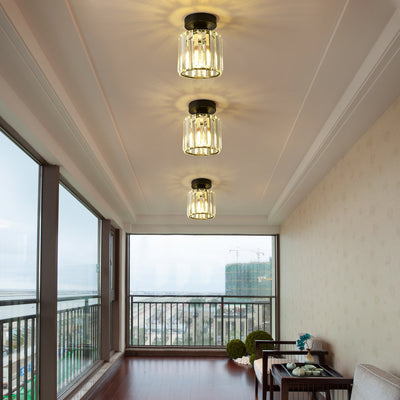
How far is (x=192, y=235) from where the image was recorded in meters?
9.27

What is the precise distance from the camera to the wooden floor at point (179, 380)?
5742mm

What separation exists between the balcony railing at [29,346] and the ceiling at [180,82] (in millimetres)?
1189

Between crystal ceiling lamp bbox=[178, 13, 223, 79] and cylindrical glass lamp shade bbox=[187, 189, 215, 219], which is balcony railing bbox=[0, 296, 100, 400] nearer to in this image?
cylindrical glass lamp shade bbox=[187, 189, 215, 219]

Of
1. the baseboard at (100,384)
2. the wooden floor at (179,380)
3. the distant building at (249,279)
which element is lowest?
the wooden floor at (179,380)

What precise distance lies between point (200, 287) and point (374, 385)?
611cm

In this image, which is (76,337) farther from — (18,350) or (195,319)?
(195,319)

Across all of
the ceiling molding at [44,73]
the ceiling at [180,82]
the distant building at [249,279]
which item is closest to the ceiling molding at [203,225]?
the distant building at [249,279]

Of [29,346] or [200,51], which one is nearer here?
[200,51]

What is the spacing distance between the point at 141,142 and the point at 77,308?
219 centimetres

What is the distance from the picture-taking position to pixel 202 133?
3.44m

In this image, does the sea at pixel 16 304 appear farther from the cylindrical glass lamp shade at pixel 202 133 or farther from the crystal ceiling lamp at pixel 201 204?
the crystal ceiling lamp at pixel 201 204

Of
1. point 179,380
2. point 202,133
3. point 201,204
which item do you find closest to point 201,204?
point 201,204

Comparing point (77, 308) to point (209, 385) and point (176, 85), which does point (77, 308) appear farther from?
point (176, 85)

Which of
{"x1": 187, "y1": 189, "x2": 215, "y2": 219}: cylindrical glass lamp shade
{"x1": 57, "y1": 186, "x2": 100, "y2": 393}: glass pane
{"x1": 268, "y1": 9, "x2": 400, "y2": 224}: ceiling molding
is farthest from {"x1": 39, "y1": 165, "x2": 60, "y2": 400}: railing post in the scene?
{"x1": 268, "y1": 9, "x2": 400, "y2": 224}: ceiling molding
